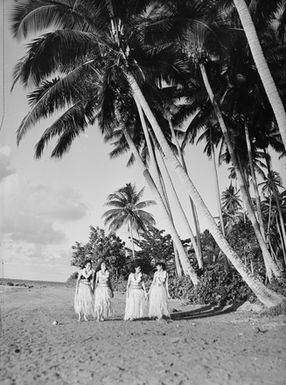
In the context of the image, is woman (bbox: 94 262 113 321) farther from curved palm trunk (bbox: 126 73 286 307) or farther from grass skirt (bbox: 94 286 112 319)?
curved palm trunk (bbox: 126 73 286 307)

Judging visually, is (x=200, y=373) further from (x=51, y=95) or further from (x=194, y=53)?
(x=194, y=53)

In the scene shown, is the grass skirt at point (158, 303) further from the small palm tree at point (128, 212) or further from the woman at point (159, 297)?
the small palm tree at point (128, 212)

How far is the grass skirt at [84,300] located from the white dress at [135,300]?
3.59ft

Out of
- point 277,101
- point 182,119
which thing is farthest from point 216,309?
point 182,119

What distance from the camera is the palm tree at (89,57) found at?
1078cm

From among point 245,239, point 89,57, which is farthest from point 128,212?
point 89,57

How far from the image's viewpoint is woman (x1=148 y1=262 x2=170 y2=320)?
10.1 m

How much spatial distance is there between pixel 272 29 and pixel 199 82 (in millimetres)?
4510

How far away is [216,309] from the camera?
42.4 feet

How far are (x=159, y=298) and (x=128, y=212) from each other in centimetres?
2864

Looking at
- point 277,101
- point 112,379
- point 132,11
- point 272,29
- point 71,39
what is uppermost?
point 272,29

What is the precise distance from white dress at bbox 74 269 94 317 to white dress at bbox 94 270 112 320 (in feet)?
0.66

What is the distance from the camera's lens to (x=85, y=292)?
33.6 feet

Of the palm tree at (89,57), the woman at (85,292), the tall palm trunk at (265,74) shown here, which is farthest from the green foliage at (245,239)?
the tall palm trunk at (265,74)
